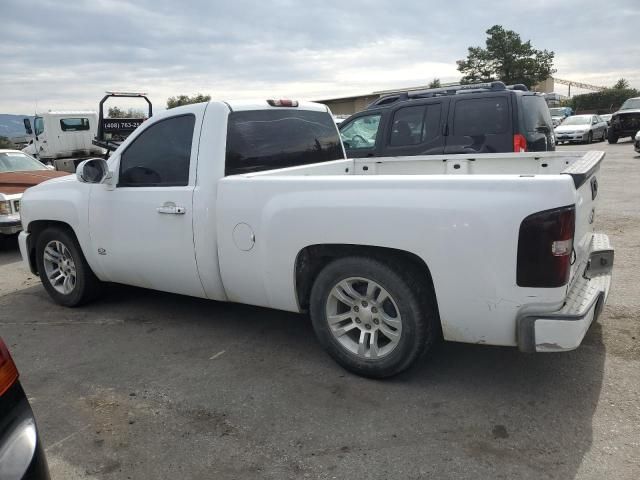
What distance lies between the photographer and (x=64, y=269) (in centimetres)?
522

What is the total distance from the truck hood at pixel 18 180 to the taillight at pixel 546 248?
26.0 feet

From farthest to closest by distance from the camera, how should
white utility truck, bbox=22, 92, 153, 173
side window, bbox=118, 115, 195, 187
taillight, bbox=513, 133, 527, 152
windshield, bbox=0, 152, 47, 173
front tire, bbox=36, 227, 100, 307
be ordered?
white utility truck, bbox=22, 92, 153, 173
windshield, bbox=0, 152, 47, 173
taillight, bbox=513, 133, 527, 152
front tire, bbox=36, 227, 100, 307
side window, bbox=118, 115, 195, 187

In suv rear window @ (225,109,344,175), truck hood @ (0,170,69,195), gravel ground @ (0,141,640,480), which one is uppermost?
suv rear window @ (225,109,344,175)

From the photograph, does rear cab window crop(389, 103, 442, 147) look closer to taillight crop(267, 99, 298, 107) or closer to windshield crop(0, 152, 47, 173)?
taillight crop(267, 99, 298, 107)

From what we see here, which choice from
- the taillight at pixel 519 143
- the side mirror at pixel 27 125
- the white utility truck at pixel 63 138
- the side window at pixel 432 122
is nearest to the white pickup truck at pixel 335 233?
the taillight at pixel 519 143

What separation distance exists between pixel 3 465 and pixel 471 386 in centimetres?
255

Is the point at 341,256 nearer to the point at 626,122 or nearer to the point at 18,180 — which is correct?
the point at 18,180

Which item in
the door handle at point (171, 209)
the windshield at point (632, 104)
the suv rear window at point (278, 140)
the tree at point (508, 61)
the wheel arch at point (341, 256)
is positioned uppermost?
the tree at point (508, 61)

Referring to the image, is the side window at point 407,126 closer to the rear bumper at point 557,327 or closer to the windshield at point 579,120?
the rear bumper at point 557,327

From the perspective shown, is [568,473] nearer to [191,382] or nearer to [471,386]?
[471,386]

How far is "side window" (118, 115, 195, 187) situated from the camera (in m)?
4.14

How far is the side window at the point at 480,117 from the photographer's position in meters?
6.98

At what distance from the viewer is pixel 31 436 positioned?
1.88 meters

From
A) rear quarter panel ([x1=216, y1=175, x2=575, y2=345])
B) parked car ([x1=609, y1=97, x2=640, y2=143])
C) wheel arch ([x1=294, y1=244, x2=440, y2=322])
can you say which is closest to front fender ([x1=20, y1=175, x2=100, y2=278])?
rear quarter panel ([x1=216, y1=175, x2=575, y2=345])
